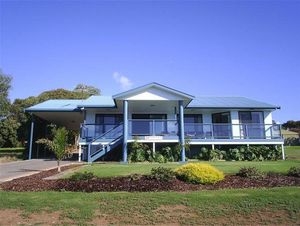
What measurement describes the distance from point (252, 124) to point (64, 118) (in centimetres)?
1780

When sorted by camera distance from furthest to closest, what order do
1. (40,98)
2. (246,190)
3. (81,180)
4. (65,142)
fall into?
(40,98) < (65,142) < (81,180) < (246,190)

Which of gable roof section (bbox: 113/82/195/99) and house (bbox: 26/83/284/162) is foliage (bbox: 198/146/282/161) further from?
gable roof section (bbox: 113/82/195/99)

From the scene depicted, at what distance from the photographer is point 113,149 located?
24609mm

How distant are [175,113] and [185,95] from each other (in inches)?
186

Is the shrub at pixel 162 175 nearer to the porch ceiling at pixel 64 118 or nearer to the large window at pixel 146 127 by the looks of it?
the large window at pixel 146 127

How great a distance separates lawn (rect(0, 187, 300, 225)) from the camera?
8240 mm

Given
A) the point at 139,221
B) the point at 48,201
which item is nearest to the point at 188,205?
the point at 139,221

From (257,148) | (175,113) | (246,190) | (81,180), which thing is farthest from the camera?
(175,113)

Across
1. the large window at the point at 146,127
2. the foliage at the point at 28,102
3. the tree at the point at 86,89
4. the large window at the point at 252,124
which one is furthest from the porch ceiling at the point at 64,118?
the tree at the point at 86,89

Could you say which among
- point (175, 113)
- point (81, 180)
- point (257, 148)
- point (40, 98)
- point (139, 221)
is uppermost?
point (40, 98)

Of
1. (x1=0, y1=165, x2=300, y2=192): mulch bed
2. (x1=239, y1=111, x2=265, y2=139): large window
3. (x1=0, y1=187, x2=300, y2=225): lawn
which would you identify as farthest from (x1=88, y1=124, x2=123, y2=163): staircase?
(x1=0, y1=187, x2=300, y2=225): lawn

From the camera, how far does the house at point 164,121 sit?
23141mm

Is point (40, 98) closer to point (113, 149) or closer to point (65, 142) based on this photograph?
point (113, 149)

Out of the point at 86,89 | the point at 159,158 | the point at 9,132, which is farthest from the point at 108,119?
the point at 86,89
